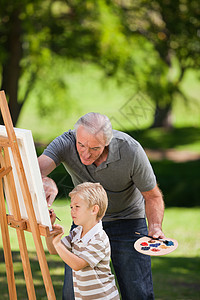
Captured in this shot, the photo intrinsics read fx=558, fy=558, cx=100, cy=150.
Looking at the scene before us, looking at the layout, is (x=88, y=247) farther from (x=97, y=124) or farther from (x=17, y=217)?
(x=97, y=124)

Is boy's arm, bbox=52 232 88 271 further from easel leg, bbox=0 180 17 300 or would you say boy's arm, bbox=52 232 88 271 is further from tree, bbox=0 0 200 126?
tree, bbox=0 0 200 126

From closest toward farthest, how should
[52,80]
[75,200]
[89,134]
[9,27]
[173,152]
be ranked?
[75,200] < [89,134] < [9,27] < [52,80] < [173,152]

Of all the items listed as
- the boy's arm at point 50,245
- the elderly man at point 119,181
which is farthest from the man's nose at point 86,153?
the boy's arm at point 50,245

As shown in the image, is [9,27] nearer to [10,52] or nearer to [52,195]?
[10,52]

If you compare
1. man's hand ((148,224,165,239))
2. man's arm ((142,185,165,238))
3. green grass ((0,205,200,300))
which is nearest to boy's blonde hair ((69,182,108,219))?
man's hand ((148,224,165,239))

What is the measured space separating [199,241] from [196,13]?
338 centimetres

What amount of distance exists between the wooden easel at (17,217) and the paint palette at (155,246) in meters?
0.43

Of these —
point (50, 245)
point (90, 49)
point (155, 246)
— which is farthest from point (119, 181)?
point (90, 49)

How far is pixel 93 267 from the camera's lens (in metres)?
2.33

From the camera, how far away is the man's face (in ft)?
8.34

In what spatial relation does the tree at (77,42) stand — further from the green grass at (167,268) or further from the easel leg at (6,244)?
the easel leg at (6,244)

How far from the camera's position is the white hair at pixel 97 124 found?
2.55 metres

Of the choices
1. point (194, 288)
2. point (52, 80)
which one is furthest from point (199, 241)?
point (52, 80)

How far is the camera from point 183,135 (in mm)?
11617
